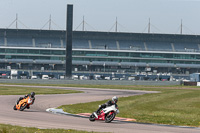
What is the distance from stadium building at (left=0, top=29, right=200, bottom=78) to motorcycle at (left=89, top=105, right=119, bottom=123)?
121623 millimetres

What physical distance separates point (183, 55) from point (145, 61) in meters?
15.4

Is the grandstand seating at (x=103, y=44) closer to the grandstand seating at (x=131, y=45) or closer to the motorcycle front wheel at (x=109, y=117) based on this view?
the grandstand seating at (x=131, y=45)

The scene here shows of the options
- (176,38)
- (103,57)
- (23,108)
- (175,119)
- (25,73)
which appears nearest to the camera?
(175,119)

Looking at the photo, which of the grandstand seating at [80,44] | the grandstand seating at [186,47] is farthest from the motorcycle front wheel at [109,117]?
the grandstand seating at [186,47]

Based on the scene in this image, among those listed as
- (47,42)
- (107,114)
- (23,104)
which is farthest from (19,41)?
(107,114)

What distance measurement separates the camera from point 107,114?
23.7 m

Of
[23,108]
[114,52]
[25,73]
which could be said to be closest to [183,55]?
[114,52]

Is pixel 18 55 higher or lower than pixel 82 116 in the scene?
higher

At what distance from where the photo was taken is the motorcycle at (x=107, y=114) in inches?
920

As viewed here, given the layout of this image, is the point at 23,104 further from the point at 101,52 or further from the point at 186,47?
the point at 186,47

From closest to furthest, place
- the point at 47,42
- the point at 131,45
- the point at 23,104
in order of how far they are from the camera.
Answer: the point at 23,104, the point at 47,42, the point at 131,45

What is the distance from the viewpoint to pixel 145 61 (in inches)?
6127

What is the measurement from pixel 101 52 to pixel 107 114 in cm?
13008

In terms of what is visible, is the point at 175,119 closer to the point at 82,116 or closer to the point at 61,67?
the point at 82,116
